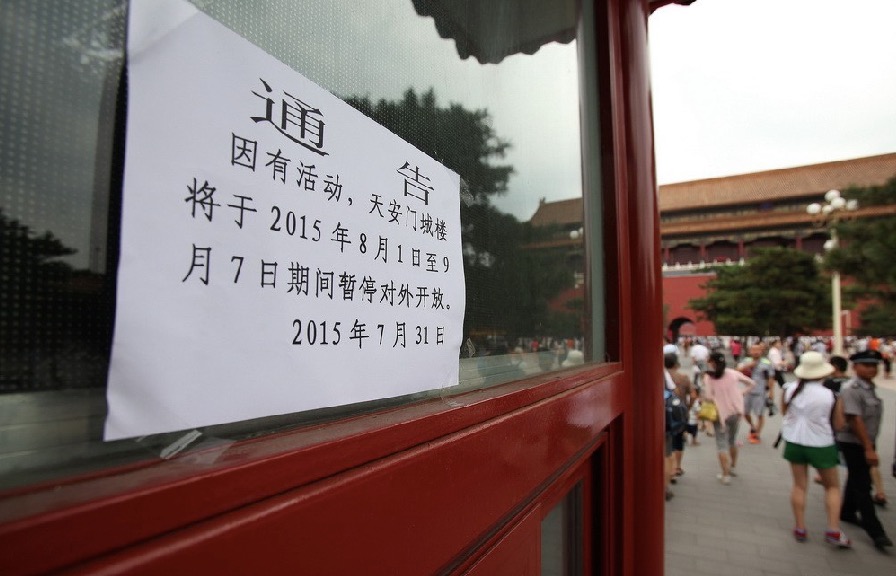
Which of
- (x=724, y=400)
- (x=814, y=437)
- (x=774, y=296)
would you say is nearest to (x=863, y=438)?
(x=814, y=437)

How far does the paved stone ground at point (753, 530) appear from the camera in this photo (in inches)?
122

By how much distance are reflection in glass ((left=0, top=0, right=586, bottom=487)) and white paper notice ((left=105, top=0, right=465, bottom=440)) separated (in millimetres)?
28

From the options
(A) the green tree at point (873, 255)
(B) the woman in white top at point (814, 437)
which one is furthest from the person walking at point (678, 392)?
(A) the green tree at point (873, 255)

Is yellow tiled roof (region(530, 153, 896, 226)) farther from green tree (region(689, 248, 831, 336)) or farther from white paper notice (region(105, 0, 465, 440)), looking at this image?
white paper notice (region(105, 0, 465, 440))

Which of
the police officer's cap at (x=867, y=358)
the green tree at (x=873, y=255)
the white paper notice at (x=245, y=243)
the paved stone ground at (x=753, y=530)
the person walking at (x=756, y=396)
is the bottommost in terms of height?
the paved stone ground at (x=753, y=530)

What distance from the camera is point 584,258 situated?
1.40m

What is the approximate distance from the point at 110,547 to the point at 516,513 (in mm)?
634

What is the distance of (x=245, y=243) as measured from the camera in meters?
0.40

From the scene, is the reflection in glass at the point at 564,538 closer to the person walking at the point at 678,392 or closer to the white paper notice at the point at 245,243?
the white paper notice at the point at 245,243

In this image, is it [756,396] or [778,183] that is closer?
[756,396]

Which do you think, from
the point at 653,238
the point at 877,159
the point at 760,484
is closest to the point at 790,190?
the point at 877,159

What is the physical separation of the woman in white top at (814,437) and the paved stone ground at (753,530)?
17cm

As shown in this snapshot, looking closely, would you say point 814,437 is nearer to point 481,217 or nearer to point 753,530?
point 753,530

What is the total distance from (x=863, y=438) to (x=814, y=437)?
0.35 meters
